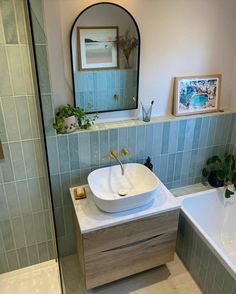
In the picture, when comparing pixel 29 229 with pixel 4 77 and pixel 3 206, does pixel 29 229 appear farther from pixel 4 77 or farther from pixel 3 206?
pixel 4 77

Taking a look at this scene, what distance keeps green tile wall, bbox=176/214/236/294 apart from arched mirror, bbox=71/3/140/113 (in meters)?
1.13

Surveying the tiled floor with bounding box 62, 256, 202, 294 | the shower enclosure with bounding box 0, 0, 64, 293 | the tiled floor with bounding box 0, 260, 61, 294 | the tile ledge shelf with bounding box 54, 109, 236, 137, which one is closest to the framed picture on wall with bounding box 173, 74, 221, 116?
the tile ledge shelf with bounding box 54, 109, 236, 137

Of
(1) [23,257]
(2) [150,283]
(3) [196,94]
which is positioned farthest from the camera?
(3) [196,94]

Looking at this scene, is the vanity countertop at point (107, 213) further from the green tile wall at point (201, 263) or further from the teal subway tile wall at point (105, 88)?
the teal subway tile wall at point (105, 88)

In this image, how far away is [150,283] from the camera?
6.40ft

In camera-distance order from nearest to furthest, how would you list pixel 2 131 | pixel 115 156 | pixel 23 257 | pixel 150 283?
pixel 2 131 < pixel 115 156 < pixel 150 283 < pixel 23 257

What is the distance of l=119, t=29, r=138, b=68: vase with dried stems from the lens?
179 cm

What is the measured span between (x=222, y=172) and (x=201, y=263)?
82 cm

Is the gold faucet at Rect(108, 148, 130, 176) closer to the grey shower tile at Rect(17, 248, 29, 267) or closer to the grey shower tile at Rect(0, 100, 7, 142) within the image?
the grey shower tile at Rect(0, 100, 7, 142)

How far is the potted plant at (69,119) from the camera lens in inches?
67.9

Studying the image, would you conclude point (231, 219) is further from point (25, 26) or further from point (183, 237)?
point (25, 26)

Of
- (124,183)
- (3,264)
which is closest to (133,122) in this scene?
(124,183)

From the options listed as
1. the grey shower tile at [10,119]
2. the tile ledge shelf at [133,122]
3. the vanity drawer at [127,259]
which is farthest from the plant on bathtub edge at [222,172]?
the grey shower tile at [10,119]

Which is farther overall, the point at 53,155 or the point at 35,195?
the point at 35,195
